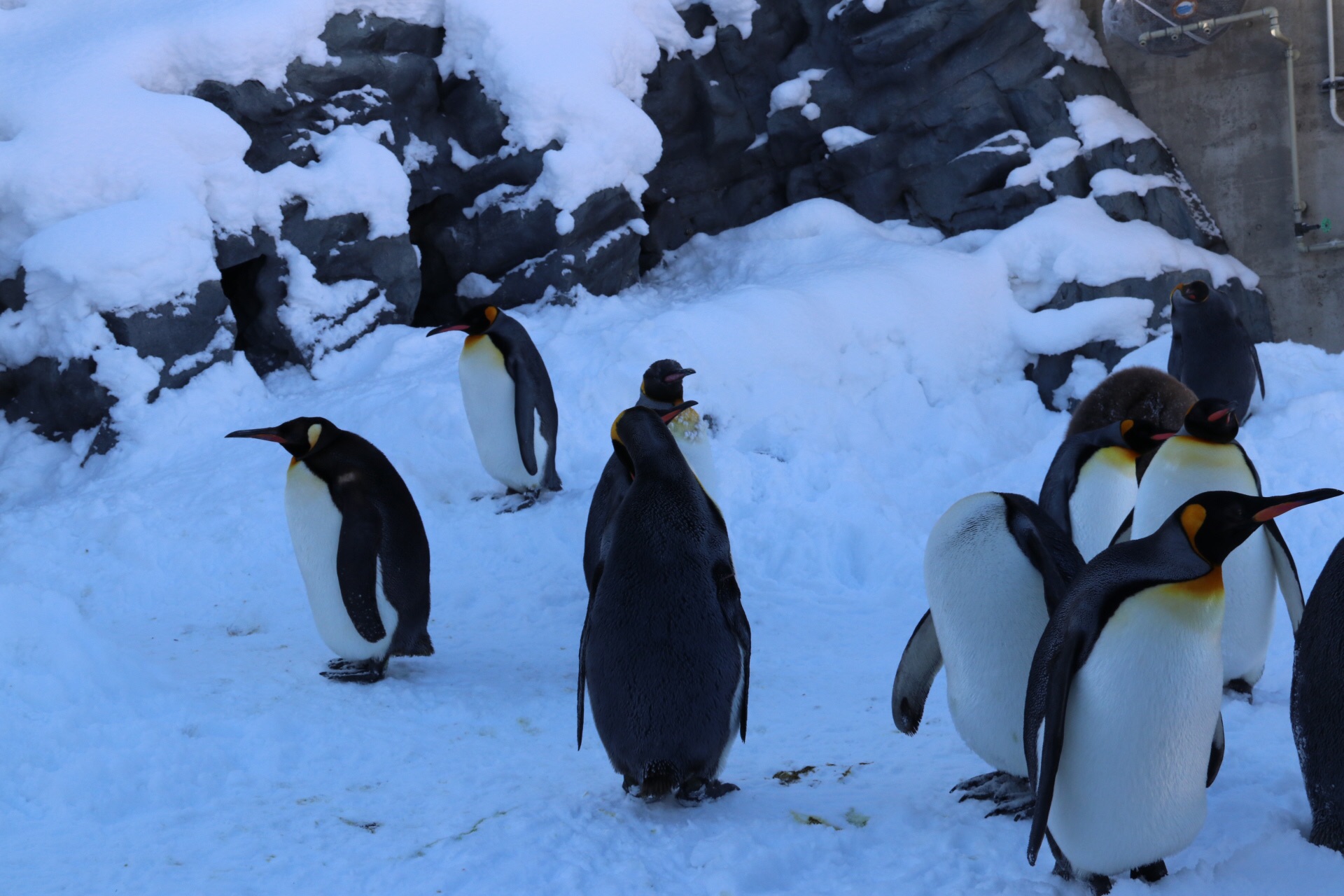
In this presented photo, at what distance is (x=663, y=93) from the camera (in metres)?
9.11

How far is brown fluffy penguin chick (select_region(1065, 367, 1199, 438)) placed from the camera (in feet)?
12.8

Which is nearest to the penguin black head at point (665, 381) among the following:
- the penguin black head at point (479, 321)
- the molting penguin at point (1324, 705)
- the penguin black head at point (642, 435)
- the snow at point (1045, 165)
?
the penguin black head at point (479, 321)

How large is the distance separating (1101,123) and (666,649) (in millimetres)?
7948

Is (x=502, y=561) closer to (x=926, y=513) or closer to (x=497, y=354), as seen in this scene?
(x=497, y=354)

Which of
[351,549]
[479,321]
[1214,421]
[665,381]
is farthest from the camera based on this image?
[479,321]

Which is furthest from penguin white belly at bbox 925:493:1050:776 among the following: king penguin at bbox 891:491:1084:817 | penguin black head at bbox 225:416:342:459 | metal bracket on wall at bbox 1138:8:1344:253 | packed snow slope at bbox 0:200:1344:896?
metal bracket on wall at bbox 1138:8:1344:253

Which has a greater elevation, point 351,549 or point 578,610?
point 351,549

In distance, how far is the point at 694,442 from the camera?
14.1 ft

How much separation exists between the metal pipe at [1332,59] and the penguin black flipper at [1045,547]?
8.36 metres

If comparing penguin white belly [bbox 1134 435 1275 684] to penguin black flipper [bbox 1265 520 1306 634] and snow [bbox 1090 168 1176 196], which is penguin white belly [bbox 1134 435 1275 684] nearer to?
penguin black flipper [bbox 1265 520 1306 634]

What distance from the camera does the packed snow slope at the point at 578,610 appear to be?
7.17ft

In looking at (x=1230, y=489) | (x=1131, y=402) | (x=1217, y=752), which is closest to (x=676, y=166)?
(x=1131, y=402)

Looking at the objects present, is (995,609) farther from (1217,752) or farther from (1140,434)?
(1140,434)

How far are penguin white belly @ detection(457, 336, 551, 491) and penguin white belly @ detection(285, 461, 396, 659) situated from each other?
5.71 ft
